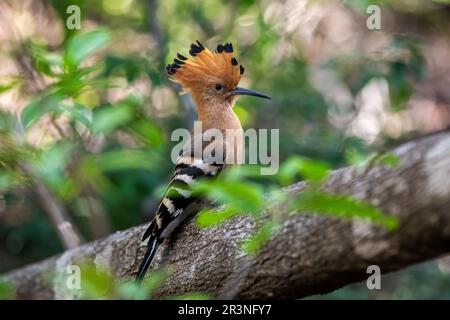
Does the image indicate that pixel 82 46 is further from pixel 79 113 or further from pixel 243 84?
pixel 243 84

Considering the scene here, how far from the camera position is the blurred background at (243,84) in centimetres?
422

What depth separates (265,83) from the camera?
17.1 ft

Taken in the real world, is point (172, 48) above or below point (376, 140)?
above

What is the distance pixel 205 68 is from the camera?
151 inches

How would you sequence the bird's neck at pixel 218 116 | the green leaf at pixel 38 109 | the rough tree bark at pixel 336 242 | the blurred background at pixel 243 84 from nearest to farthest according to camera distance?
the rough tree bark at pixel 336 242, the green leaf at pixel 38 109, the bird's neck at pixel 218 116, the blurred background at pixel 243 84

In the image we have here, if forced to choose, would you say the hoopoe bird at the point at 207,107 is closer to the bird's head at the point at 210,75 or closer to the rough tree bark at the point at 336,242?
the bird's head at the point at 210,75

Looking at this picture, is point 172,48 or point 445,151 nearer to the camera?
point 445,151

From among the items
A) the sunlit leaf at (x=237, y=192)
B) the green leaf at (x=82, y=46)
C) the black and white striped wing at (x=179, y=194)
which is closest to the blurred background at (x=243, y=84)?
the black and white striped wing at (x=179, y=194)

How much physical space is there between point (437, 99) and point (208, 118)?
11.9 ft

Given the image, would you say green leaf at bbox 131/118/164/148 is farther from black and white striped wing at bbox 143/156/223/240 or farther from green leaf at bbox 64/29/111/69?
black and white striped wing at bbox 143/156/223/240

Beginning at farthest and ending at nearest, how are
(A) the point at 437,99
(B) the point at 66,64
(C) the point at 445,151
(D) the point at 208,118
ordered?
(A) the point at 437,99 → (D) the point at 208,118 → (B) the point at 66,64 → (C) the point at 445,151
